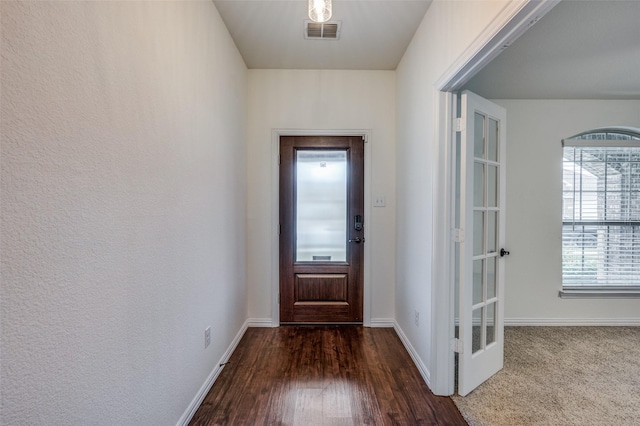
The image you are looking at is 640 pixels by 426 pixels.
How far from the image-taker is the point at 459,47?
1.59 meters

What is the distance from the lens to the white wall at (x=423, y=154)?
5.38 ft

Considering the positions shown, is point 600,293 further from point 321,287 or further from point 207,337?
point 207,337

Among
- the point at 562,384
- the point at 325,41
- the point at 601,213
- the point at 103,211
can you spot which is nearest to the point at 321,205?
the point at 325,41

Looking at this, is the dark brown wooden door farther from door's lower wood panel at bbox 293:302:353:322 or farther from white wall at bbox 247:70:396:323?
white wall at bbox 247:70:396:323

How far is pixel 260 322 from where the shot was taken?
294 centimetres

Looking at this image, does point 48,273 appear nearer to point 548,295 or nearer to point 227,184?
point 227,184

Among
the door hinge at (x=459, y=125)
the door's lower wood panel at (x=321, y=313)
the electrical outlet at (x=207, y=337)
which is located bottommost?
the door's lower wood panel at (x=321, y=313)

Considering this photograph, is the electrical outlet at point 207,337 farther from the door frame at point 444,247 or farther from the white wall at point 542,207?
the white wall at point 542,207

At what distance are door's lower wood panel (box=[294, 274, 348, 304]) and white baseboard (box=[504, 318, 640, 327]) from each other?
1.84 meters

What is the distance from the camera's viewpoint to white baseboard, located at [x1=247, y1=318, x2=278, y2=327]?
2.93m

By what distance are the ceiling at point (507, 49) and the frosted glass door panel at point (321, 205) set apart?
95 centimetres

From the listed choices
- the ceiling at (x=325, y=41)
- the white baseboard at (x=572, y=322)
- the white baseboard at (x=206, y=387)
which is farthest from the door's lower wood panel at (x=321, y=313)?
the ceiling at (x=325, y=41)

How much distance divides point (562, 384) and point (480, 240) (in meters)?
1.19

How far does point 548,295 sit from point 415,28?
305 cm
